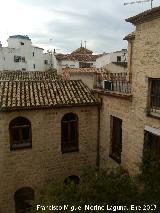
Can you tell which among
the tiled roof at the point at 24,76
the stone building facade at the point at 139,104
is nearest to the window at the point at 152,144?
the stone building facade at the point at 139,104

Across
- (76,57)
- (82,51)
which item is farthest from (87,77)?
(82,51)

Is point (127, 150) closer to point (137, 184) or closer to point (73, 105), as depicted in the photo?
point (137, 184)

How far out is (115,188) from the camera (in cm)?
897

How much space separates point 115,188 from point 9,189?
749cm

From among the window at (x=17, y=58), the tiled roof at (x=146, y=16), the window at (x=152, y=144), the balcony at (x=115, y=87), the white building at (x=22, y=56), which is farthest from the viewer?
the window at (x=17, y=58)

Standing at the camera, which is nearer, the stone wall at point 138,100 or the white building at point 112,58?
the stone wall at point 138,100

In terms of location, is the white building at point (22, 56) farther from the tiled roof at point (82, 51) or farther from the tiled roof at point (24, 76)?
the tiled roof at point (24, 76)

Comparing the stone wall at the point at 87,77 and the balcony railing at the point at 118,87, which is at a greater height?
the stone wall at the point at 87,77

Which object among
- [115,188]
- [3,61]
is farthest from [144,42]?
[3,61]

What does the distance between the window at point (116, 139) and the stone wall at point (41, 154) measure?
152 cm

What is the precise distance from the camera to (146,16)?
35.0ft

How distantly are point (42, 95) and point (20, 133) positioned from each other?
251cm

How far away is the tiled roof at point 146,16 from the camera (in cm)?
1008

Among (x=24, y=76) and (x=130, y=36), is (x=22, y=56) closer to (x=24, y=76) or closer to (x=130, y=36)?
(x=24, y=76)
